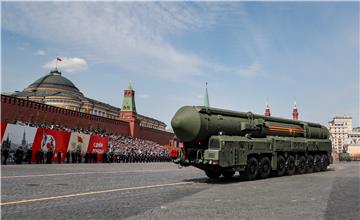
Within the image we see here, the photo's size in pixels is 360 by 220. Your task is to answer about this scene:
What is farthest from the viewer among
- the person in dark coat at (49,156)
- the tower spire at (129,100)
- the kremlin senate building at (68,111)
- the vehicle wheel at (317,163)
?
the tower spire at (129,100)

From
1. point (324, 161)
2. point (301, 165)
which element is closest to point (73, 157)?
point (301, 165)

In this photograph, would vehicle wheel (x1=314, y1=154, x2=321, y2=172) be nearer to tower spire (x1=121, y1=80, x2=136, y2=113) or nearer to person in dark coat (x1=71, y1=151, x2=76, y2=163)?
person in dark coat (x1=71, y1=151, x2=76, y2=163)

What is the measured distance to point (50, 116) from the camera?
58.1m

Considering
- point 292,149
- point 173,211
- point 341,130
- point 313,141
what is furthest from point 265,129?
point 341,130

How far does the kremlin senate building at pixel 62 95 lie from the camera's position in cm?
10169

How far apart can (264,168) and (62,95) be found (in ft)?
299

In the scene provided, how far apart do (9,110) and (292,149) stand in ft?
131

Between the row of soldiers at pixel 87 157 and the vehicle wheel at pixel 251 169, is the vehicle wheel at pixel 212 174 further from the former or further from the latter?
the row of soldiers at pixel 87 157

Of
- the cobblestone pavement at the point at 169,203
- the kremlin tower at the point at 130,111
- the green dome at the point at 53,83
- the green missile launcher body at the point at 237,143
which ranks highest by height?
the green dome at the point at 53,83

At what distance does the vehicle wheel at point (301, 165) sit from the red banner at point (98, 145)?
22747mm

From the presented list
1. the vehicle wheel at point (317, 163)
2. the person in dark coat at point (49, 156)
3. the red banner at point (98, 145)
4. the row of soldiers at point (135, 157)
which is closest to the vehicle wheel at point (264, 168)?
the vehicle wheel at point (317, 163)

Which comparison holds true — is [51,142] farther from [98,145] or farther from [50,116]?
[50,116]

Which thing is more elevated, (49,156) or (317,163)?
(317,163)

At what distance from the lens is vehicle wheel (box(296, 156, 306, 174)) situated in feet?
73.5
